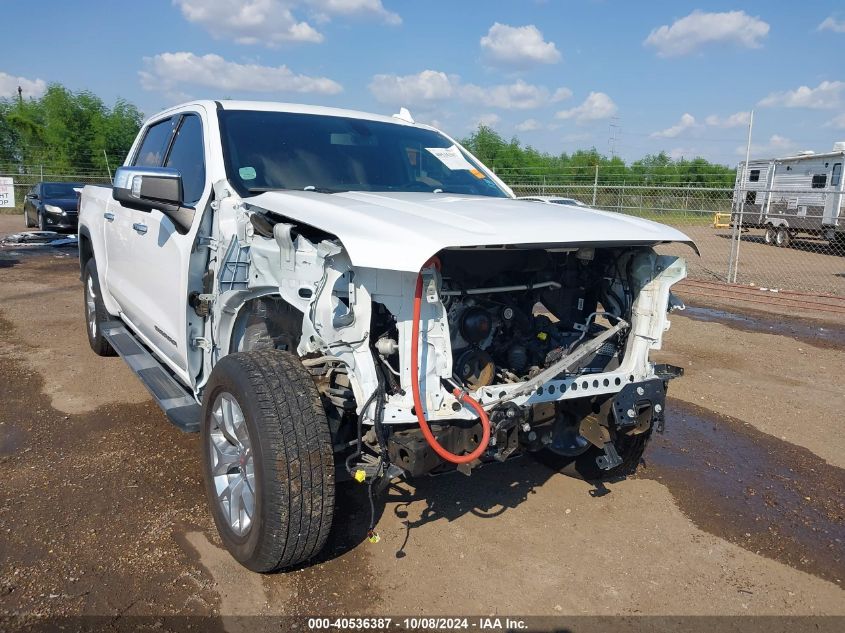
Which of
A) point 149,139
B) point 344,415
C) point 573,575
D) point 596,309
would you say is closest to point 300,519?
point 344,415

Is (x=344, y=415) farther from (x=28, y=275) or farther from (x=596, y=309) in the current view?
(x=28, y=275)

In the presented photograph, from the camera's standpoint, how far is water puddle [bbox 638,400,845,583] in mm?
3484

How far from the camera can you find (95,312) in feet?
20.4

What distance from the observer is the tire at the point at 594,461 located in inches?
147

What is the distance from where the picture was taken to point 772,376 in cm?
652

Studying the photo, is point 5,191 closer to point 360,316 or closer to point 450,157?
point 450,157

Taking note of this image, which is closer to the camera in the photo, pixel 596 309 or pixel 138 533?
pixel 138 533

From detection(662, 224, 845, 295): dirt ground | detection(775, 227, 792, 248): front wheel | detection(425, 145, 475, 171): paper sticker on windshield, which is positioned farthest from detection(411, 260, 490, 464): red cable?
detection(775, 227, 792, 248): front wheel

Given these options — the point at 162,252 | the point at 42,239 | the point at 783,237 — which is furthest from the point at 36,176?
the point at 162,252

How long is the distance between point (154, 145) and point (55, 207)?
14.2m

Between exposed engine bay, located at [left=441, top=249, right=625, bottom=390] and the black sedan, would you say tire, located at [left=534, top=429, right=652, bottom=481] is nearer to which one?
exposed engine bay, located at [left=441, top=249, right=625, bottom=390]

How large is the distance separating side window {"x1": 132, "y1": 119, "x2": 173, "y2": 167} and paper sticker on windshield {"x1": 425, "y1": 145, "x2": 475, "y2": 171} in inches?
71.7

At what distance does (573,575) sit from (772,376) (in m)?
4.38

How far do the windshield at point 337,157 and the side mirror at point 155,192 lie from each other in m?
0.30
